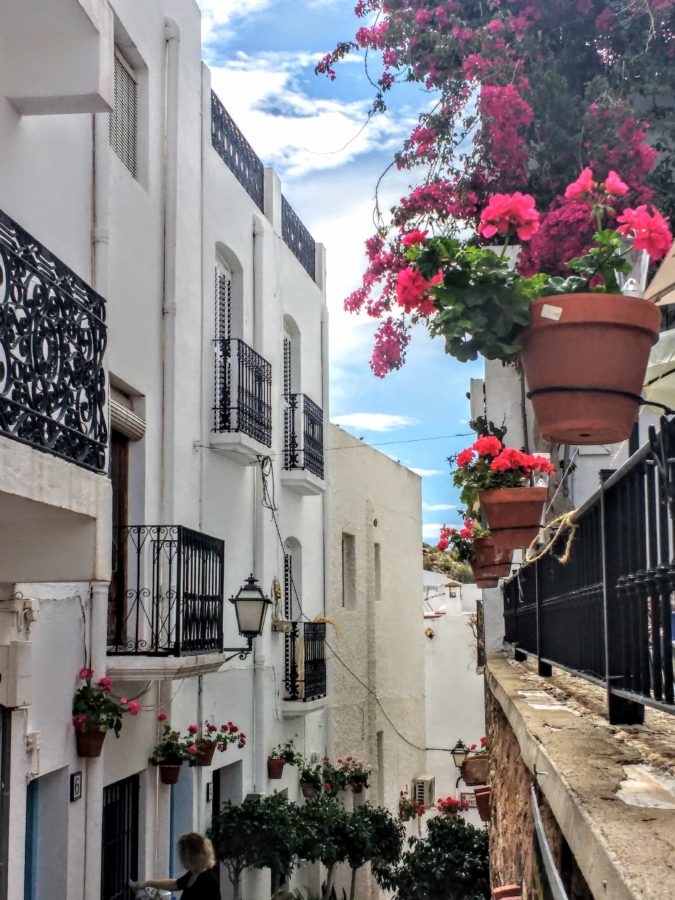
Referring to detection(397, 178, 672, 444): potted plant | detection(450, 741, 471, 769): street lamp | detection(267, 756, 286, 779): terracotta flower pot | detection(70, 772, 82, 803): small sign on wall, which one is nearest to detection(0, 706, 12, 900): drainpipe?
detection(70, 772, 82, 803): small sign on wall

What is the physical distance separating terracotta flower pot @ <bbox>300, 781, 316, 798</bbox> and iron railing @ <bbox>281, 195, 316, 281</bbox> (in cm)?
794

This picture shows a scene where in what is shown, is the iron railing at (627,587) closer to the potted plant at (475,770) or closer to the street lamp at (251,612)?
the street lamp at (251,612)

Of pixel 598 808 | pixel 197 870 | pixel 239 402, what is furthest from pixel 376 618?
pixel 598 808

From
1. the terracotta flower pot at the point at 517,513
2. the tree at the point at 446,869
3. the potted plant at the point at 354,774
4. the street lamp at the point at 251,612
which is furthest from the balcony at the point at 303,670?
the terracotta flower pot at the point at 517,513

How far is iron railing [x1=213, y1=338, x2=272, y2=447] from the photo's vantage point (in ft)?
43.4

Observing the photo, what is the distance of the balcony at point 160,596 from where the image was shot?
10266 mm

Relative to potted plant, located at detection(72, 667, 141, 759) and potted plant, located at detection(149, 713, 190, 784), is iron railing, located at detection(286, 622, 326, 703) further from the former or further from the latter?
potted plant, located at detection(72, 667, 141, 759)

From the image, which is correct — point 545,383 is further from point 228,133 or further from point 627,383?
point 228,133

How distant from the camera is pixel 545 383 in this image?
367 centimetres

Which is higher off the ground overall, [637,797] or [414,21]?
[414,21]

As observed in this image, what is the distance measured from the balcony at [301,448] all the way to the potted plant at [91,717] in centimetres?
745

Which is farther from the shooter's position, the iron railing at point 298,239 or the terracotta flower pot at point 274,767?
the iron railing at point 298,239

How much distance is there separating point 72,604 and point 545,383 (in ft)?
19.7

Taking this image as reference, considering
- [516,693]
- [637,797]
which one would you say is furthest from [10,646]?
[637,797]
